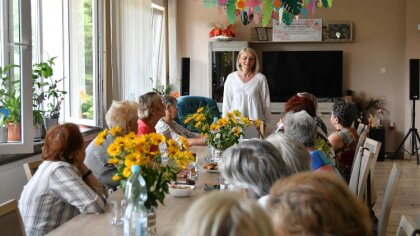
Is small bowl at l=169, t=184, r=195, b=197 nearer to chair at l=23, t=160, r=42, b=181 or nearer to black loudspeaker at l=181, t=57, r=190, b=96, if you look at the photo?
chair at l=23, t=160, r=42, b=181

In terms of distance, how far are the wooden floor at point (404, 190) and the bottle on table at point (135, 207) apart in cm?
331

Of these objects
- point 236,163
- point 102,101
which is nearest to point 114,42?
point 102,101

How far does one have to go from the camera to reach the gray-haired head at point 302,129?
3.31 metres

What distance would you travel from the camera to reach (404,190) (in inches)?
271

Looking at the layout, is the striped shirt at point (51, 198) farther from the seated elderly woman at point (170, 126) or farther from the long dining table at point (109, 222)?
the seated elderly woman at point (170, 126)

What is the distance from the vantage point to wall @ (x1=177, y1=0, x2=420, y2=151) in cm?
953

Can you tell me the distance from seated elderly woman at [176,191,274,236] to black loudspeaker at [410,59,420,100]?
8.44m

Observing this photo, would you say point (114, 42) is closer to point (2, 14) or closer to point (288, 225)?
point (2, 14)

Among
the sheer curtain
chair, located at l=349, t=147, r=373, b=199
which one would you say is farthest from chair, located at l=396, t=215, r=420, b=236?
the sheer curtain

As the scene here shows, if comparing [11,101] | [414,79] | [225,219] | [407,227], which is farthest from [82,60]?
[225,219]

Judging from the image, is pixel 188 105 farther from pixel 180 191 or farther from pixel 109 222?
pixel 109 222

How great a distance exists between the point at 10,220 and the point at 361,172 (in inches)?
80.2

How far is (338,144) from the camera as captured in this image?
14.4 ft

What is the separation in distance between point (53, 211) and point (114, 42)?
159 inches
